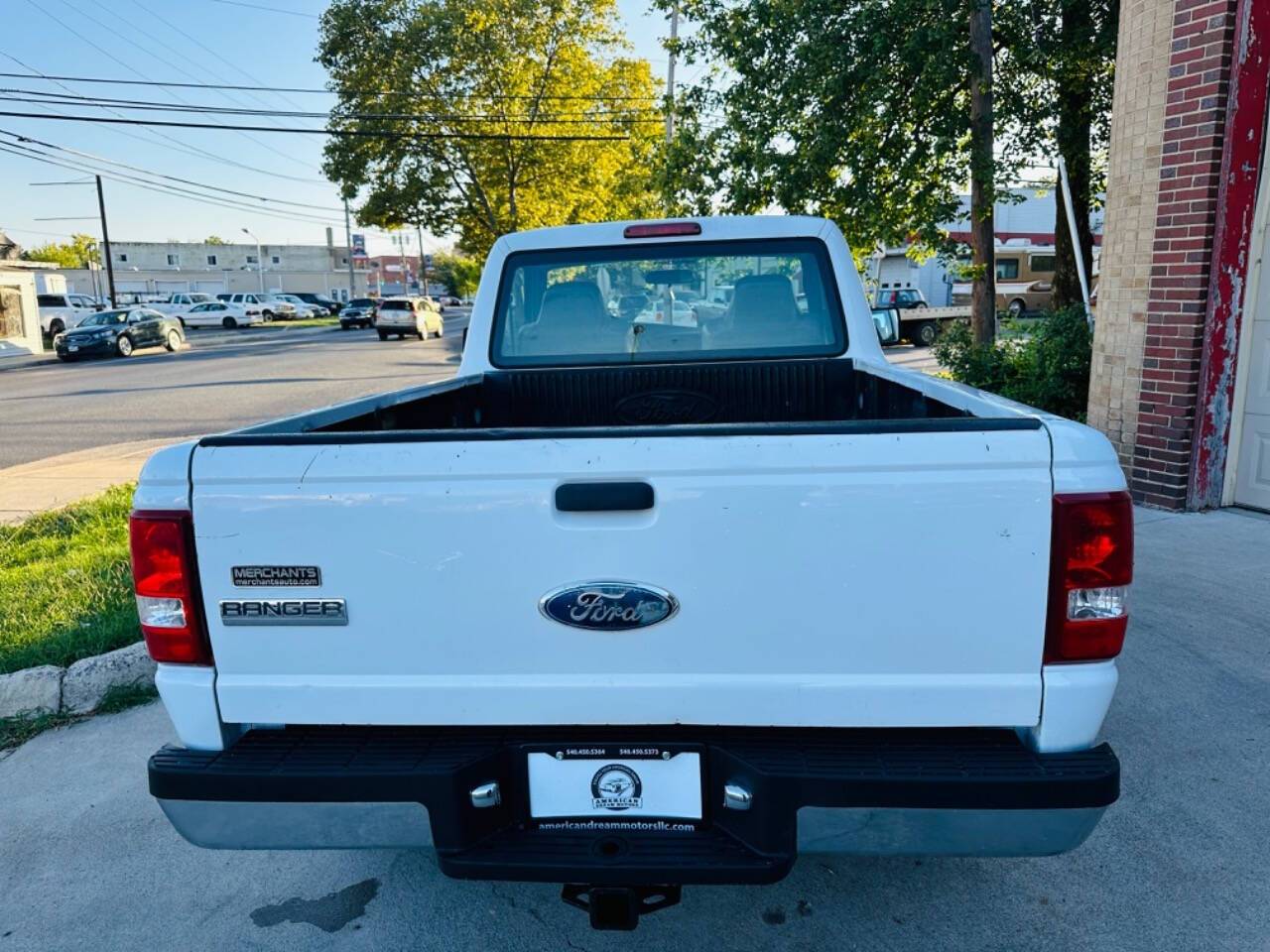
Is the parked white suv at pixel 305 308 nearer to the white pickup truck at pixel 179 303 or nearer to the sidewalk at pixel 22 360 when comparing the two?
the white pickup truck at pixel 179 303

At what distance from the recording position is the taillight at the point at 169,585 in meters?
2.01

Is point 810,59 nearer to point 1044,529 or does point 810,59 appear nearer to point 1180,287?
point 1180,287

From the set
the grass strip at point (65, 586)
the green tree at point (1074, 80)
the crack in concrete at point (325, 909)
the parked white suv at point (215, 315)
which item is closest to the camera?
the crack in concrete at point (325, 909)

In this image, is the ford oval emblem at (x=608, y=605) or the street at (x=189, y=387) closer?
the ford oval emblem at (x=608, y=605)

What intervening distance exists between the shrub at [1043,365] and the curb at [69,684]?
22.3 feet

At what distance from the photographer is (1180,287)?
21.5ft

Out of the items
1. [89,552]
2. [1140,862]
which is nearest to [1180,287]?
[1140,862]

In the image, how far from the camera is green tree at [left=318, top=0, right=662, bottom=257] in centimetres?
3625

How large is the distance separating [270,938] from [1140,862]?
8.65 feet

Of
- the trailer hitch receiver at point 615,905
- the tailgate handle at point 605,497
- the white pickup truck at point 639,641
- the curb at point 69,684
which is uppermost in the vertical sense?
the tailgate handle at point 605,497

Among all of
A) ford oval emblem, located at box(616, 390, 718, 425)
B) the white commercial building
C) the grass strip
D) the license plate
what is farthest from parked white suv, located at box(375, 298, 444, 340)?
the white commercial building

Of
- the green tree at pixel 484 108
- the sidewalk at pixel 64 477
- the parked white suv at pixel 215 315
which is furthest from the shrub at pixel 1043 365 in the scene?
the parked white suv at pixel 215 315

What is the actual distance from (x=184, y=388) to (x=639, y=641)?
19.0m

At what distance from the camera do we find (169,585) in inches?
80.6
